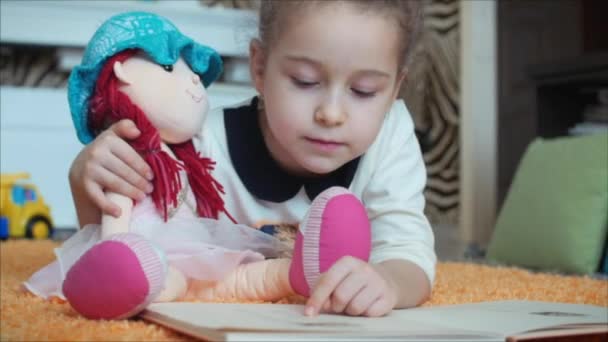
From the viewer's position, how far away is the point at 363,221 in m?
0.71

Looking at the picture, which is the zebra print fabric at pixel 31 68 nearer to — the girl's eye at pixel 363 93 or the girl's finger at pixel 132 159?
the girl's finger at pixel 132 159

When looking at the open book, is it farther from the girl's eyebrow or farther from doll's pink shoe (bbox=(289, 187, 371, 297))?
the girl's eyebrow

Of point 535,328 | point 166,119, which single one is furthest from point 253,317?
point 166,119

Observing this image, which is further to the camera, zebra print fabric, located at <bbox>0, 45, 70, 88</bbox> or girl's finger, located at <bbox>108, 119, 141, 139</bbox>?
zebra print fabric, located at <bbox>0, 45, 70, 88</bbox>

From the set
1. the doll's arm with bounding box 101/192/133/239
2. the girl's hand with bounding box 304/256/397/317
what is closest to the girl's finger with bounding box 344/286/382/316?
the girl's hand with bounding box 304/256/397/317

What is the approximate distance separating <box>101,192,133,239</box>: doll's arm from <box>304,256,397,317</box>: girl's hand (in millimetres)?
211

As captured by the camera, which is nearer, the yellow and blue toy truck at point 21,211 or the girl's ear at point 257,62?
the girl's ear at point 257,62

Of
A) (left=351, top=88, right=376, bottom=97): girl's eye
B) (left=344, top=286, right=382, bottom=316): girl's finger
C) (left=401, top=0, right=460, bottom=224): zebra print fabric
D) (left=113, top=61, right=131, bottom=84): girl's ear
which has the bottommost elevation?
(left=401, top=0, right=460, bottom=224): zebra print fabric

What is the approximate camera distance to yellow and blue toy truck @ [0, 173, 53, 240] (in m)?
1.90

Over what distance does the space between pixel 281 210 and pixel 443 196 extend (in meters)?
1.93

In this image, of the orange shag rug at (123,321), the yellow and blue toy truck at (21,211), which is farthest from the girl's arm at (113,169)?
the yellow and blue toy truck at (21,211)

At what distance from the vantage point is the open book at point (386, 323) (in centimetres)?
51

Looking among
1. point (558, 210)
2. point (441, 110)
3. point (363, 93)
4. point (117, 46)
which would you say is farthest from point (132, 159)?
point (441, 110)

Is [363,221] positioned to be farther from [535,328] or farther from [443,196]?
[443,196]
